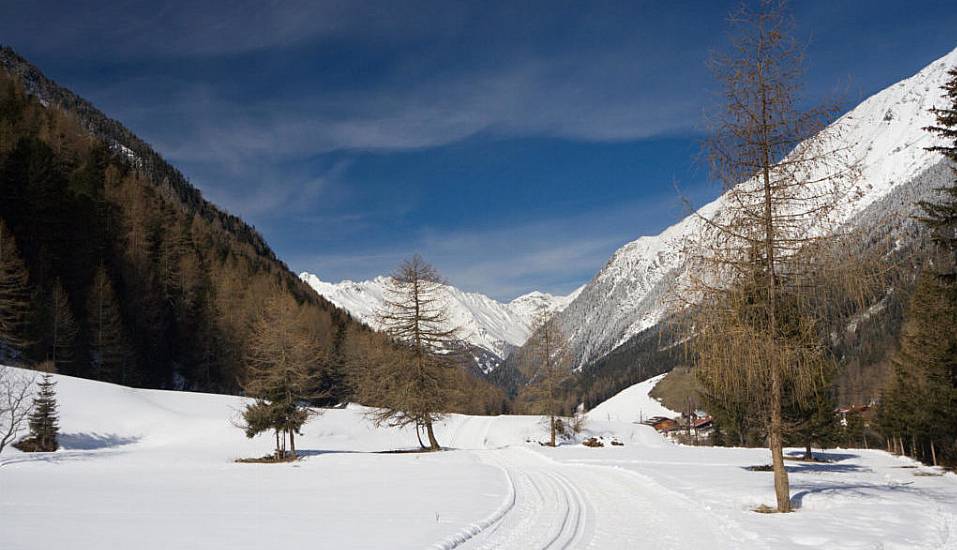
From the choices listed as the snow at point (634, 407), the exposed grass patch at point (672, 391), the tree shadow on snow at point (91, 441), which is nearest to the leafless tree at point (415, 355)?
the tree shadow on snow at point (91, 441)

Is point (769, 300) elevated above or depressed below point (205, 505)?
above

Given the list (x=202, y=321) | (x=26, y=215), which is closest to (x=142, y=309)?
(x=202, y=321)

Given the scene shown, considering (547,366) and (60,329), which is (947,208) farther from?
(60,329)

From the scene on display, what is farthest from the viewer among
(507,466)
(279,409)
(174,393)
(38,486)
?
(174,393)

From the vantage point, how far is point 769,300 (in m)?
12.4

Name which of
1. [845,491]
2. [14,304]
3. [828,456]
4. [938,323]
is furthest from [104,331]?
[938,323]

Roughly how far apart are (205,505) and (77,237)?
179 feet

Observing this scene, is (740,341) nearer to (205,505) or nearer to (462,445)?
(205,505)

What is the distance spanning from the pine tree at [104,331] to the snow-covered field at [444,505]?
2455 cm

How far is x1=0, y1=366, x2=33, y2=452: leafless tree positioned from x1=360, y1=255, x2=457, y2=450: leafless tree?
57.8ft

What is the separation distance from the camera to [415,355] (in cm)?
3569

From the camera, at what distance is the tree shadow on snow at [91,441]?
32.2 meters

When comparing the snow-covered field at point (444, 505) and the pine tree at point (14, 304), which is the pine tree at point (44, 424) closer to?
the snow-covered field at point (444, 505)

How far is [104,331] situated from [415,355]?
33.6 metres
